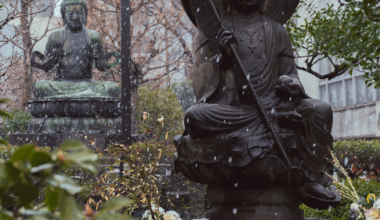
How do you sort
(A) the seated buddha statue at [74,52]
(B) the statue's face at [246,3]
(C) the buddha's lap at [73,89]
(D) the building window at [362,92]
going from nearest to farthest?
1. (B) the statue's face at [246,3]
2. (C) the buddha's lap at [73,89]
3. (A) the seated buddha statue at [74,52]
4. (D) the building window at [362,92]

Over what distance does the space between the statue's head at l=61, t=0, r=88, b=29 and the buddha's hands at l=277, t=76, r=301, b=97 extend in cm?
844

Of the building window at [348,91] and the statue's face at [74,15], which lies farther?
the building window at [348,91]

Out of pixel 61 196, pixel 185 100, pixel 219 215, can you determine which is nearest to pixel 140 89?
pixel 185 100

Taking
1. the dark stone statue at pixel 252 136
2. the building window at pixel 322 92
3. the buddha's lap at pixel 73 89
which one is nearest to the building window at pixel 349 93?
the building window at pixel 322 92

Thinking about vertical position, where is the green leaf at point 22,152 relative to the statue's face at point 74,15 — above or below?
below

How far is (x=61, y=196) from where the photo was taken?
537 mm

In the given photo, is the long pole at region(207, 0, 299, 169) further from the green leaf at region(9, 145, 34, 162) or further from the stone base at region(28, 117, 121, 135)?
the stone base at region(28, 117, 121, 135)

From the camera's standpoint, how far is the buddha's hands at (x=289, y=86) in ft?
11.0

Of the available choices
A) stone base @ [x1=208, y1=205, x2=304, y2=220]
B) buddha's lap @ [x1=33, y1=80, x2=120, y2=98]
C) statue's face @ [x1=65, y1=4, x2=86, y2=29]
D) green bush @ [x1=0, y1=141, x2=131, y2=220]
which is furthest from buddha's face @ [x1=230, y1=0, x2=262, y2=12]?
statue's face @ [x1=65, y1=4, x2=86, y2=29]

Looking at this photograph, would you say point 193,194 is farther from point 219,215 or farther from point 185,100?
point 185,100

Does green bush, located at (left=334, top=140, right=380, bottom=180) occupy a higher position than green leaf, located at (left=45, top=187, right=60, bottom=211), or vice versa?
green leaf, located at (left=45, top=187, right=60, bottom=211)

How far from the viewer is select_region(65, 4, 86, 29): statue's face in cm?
1077

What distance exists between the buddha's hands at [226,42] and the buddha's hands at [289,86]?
430 mm

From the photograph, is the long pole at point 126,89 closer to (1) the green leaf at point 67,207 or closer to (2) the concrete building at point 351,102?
(1) the green leaf at point 67,207
